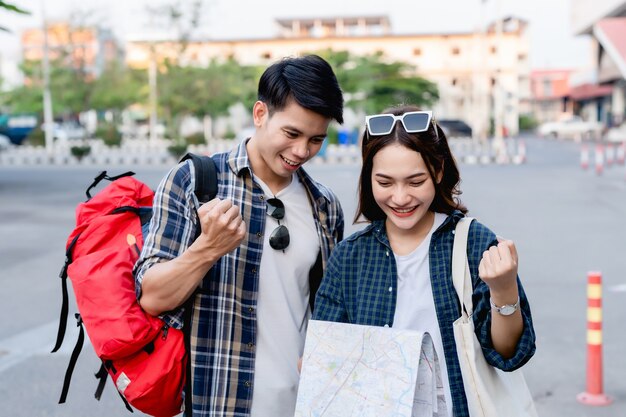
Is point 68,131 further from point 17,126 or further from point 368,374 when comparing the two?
point 368,374

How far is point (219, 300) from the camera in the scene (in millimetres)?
2314

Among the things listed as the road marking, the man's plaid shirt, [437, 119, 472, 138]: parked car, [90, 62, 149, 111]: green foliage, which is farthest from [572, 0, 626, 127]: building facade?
the man's plaid shirt

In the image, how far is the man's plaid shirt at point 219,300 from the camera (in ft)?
7.43

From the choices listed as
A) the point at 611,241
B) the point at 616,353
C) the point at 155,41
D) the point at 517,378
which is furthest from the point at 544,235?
the point at 155,41

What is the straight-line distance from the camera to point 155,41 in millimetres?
43219

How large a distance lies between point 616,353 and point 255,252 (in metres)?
4.46

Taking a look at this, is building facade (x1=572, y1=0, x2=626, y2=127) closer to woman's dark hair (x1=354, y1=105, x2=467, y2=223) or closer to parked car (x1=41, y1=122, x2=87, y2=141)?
parked car (x1=41, y1=122, x2=87, y2=141)

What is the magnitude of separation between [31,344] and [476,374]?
509 centimetres

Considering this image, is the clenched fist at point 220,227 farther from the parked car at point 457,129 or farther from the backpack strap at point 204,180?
the parked car at point 457,129

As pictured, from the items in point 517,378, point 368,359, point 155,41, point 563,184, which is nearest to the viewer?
point 368,359

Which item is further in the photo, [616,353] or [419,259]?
[616,353]

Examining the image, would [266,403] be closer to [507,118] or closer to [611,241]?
[611,241]

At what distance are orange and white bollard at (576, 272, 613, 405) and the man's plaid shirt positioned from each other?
3041mm

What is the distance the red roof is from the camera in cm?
6894
